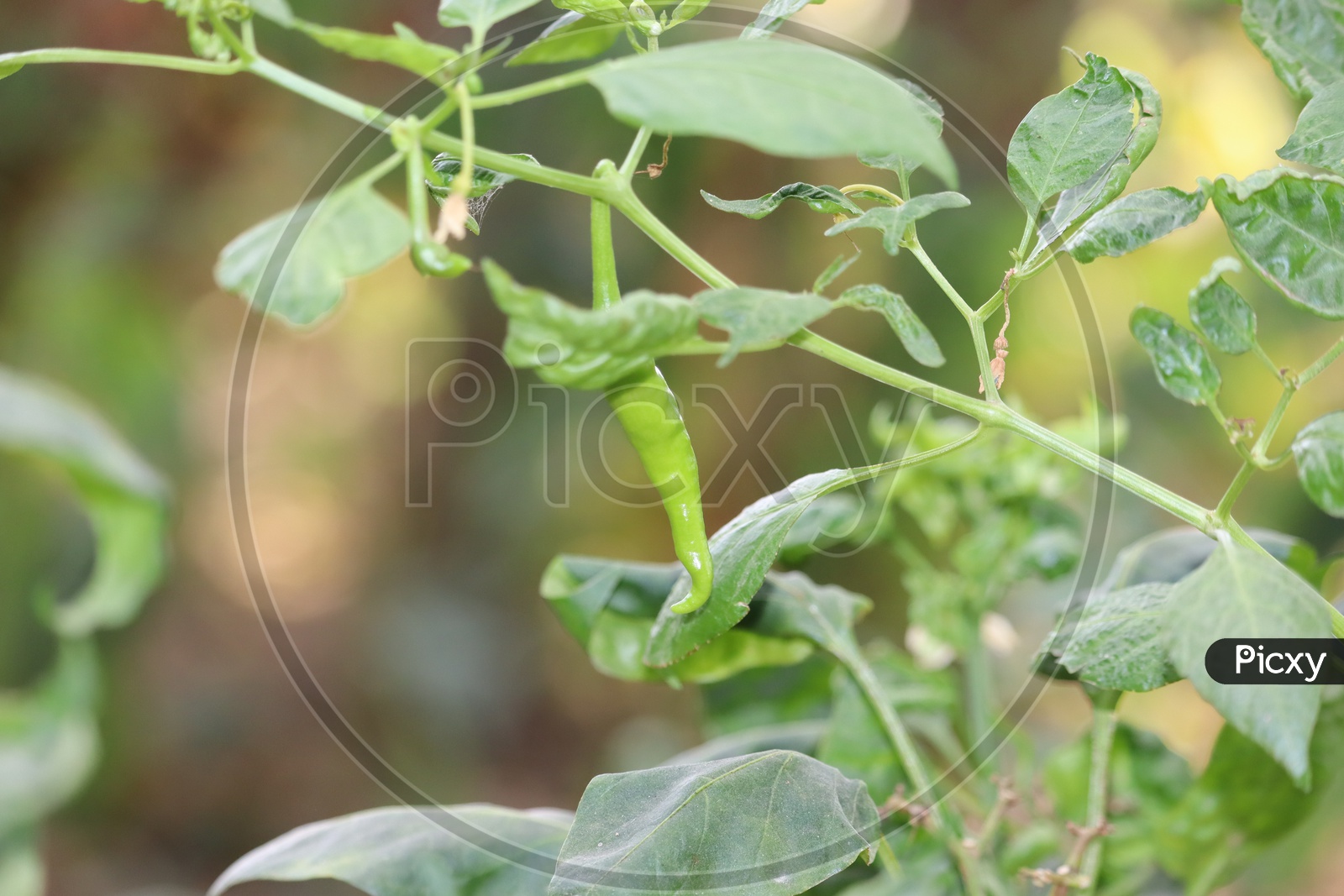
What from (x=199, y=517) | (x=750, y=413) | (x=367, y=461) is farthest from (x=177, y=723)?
(x=750, y=413)

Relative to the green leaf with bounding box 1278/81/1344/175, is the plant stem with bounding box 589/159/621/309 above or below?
below

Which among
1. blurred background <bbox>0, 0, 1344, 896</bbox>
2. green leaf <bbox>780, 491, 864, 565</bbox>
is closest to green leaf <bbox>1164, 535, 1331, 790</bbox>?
green leaf <bbox>780, 491, 864, 565</bbox>

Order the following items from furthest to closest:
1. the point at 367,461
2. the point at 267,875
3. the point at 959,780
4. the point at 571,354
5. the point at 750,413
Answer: the point at 367,461 → the point at 750,413 → the point at 959,780 → the point at 267,875 → the point at 571,354

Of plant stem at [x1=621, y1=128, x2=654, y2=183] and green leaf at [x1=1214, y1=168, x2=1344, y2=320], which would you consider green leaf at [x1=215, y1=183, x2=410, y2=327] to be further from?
green leaf at [x1=1214, y1=168, x2=1344, y2=320]

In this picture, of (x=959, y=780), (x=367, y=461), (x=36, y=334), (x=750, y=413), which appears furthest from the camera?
(x=367, y=461)

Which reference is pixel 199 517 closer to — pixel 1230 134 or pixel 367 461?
pixel 367 461
